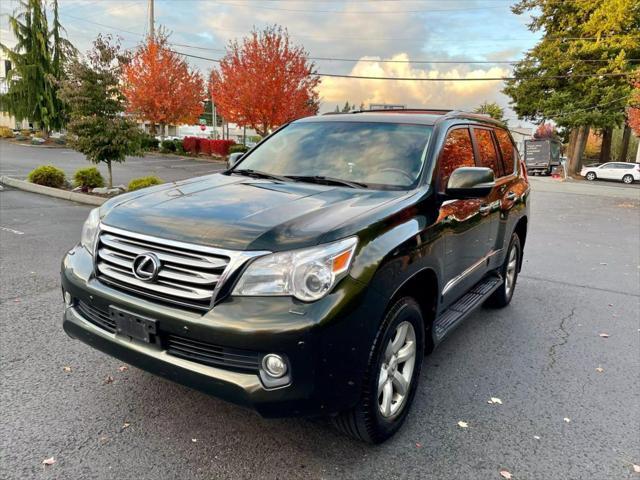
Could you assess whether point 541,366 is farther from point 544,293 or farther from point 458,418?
point 544,293

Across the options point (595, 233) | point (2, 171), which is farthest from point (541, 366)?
point (2, 171)

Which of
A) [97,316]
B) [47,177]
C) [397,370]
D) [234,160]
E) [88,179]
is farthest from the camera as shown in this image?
[47,177]

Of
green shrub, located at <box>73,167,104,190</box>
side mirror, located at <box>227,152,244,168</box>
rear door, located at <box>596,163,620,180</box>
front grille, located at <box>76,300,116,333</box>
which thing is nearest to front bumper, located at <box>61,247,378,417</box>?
front grille, located at <box>76,300,116,333</box>

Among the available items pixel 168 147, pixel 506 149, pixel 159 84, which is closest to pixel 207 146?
pixel 168 147

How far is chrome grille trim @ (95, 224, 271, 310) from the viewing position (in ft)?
7.36

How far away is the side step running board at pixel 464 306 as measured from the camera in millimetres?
3299

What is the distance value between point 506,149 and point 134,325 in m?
4.02

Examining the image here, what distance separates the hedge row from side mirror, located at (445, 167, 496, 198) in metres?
26.8

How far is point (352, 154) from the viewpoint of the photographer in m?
3.54

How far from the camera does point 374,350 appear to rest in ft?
7.79

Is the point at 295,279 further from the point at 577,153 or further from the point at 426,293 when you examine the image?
the point at 577,153

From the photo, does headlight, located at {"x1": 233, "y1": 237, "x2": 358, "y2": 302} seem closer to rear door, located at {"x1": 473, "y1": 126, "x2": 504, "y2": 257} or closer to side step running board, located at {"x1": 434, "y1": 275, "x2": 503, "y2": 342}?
side step running board, located at {"x1": 434, "y1": 275, "x2": 503, "y2": 342}

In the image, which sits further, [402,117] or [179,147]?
[179,147]

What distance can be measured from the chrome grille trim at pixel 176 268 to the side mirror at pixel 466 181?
57.6 inches
